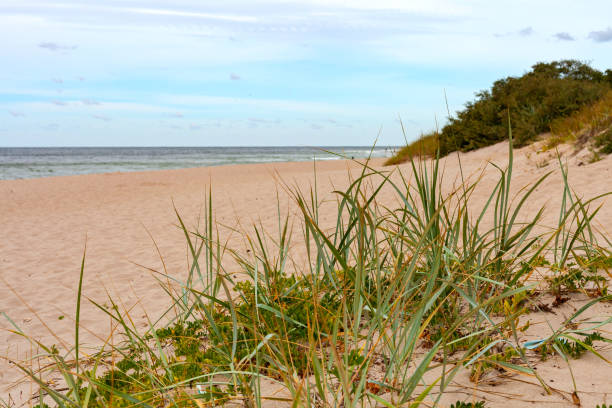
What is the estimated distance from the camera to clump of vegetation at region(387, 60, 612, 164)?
44.0 feet

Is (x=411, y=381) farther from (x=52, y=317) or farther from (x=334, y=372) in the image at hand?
(x=52, y=317)

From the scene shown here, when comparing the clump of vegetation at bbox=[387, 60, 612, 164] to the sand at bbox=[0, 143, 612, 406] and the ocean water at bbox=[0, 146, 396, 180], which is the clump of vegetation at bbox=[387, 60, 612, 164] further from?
the ocean water at bbox=[0, 146, 396, 180]

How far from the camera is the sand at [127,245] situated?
2.42m

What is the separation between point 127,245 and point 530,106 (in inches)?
486

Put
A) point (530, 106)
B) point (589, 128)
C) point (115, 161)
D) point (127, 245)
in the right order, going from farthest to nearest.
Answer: point (115, 161) → point (530, 106) → point (589, 128) → point (127, 245)

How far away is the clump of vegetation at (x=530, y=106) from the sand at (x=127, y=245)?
2.69ft

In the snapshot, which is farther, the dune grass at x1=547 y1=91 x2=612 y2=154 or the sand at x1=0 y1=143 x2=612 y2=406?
the dune grass at x1=547 y1=91 x2=612 y2=154

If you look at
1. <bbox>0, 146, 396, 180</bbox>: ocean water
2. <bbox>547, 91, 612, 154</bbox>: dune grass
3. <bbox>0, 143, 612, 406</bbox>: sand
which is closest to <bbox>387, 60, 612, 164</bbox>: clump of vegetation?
<bbox>547, 91, 612, 154</bbox>: dune grass

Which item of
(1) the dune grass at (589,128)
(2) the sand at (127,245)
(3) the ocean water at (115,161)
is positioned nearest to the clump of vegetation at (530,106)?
(1) the dune grass at (589,128)

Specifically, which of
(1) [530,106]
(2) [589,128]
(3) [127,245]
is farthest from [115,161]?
(2) [589,128]

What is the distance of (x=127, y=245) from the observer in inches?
313

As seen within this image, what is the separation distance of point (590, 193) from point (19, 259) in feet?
28.6

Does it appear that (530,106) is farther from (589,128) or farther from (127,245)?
(127,245)

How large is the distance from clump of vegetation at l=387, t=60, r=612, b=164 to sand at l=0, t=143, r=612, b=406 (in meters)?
0.82
